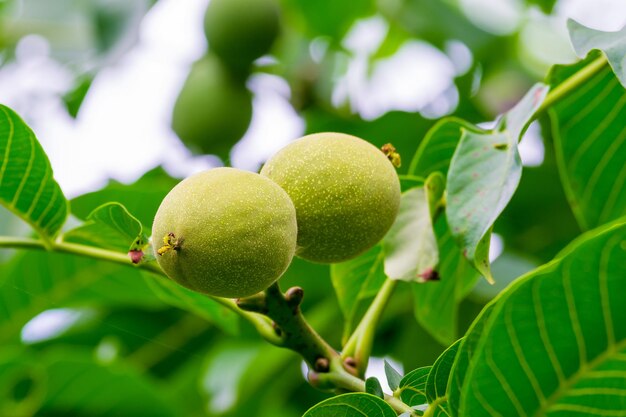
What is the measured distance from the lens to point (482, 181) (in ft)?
2.91

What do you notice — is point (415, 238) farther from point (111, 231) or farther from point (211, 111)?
point (211, 111)

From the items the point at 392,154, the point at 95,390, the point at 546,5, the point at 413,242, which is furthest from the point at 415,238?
the point at 546,5

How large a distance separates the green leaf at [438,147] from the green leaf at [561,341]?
16.8 inches

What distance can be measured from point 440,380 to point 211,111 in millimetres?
1074

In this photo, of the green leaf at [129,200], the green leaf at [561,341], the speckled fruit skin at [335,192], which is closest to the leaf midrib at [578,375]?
the green leaf at [561,341]

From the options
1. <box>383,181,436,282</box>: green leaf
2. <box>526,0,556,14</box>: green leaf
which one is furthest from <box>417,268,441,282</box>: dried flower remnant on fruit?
<box>526,0,556,14</box>: green leaf

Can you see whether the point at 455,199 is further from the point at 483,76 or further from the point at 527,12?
the point at 527,12

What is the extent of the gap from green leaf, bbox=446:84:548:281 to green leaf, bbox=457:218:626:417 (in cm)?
16

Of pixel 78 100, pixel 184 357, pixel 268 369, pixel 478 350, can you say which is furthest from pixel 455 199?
pixel 78 100

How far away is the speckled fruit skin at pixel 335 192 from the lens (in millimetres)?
829

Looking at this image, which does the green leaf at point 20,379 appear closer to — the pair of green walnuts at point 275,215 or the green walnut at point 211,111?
the green walnut at point 211,111

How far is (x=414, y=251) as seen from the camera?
98cm

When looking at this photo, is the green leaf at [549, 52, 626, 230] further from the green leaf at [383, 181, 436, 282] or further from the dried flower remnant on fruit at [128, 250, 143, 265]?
the dried flower remnant on fruit at [128, 250, 143, 265]

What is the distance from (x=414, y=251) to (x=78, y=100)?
129 cm
